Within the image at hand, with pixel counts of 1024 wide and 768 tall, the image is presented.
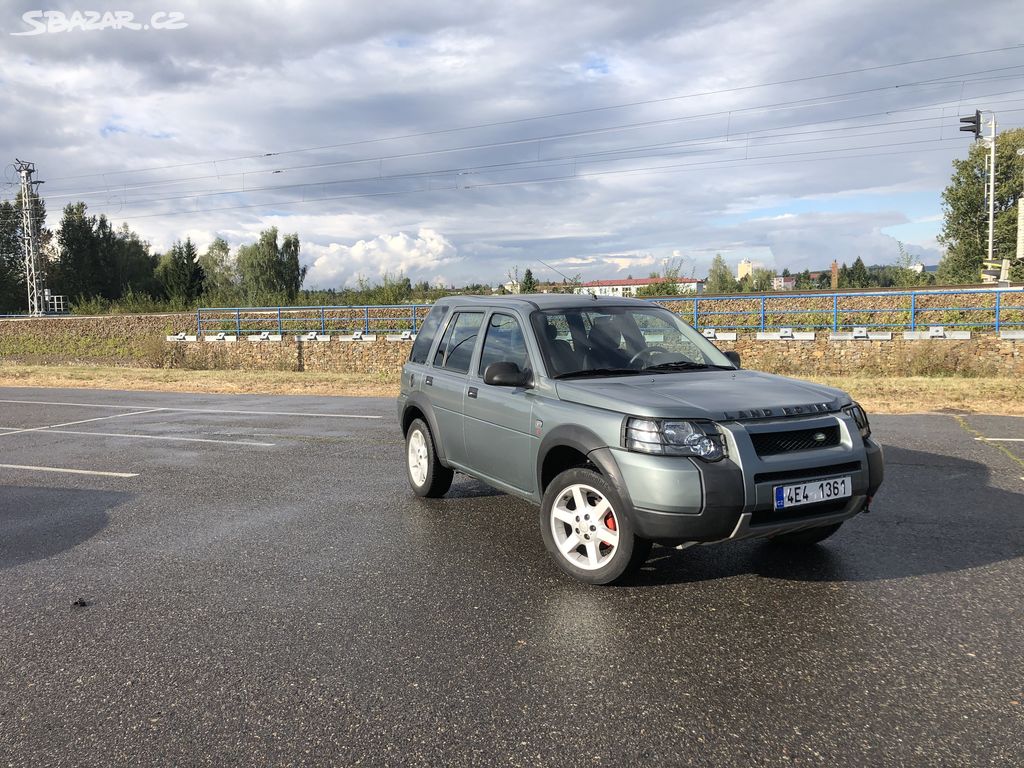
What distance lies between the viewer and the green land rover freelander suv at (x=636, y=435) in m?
4.04

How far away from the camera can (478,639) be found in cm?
379

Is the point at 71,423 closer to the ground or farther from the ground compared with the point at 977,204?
closer to the ground

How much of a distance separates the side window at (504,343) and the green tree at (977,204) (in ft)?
194

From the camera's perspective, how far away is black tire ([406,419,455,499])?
6508 millimetres

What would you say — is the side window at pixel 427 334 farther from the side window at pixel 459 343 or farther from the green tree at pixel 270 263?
the green tree at pixel 270 263

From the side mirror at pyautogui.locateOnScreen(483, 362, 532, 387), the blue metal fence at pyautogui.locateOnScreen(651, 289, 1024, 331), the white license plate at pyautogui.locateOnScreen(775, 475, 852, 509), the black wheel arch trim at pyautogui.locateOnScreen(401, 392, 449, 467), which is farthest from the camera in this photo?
the blue metal fence at pyautogui.locateOnScreen(651, 289, 1024, 331)

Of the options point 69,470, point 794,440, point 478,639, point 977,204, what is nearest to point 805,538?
point 794,440

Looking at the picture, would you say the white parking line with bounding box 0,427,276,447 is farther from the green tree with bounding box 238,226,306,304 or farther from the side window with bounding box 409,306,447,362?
the green tree with bounding box 238,226,306,304

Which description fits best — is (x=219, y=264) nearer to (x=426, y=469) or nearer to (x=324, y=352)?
(x=324, y=352)

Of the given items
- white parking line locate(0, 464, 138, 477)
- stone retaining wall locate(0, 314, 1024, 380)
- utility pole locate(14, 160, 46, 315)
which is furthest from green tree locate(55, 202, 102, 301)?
white parking line locate(0, 464, 138, 477)

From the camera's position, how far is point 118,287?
79438 mm

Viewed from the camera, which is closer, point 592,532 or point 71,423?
point 592,532

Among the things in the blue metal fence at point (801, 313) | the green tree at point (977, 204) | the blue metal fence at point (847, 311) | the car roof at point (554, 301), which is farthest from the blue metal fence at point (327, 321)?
the green tree at point (977, 204)

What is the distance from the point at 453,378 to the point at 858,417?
9.59 feet
